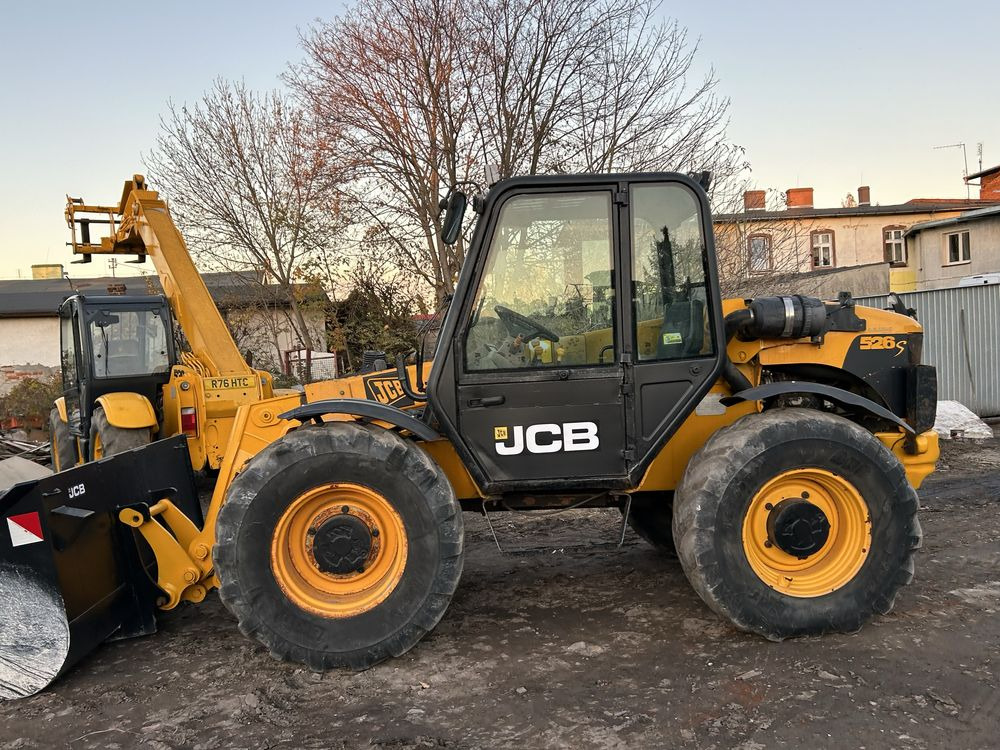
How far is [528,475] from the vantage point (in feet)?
13.9

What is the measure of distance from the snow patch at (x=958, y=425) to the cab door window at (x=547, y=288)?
842 cm

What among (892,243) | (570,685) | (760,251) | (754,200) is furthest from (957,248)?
(570,685)

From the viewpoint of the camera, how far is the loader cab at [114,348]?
8.89m

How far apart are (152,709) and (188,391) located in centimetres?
528

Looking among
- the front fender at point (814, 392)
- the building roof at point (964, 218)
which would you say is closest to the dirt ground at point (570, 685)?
the front fender at point (814, 392)

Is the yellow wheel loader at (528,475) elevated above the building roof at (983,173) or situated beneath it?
situated beneath

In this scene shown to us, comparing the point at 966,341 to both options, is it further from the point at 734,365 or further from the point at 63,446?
the point at 63,446

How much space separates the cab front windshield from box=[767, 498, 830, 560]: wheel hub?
24.8 feet

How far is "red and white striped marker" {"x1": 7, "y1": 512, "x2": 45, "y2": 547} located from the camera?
3.79m

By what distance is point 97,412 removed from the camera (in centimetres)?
851

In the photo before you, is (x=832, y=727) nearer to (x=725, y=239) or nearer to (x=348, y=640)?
(x=348, y=640)

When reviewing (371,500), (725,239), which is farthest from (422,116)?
(371,500)

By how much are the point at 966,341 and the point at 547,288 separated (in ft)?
37.0

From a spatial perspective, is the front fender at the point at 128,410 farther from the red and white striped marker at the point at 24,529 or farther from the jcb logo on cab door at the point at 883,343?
the jcb logo on cab door at the point at 883,343
